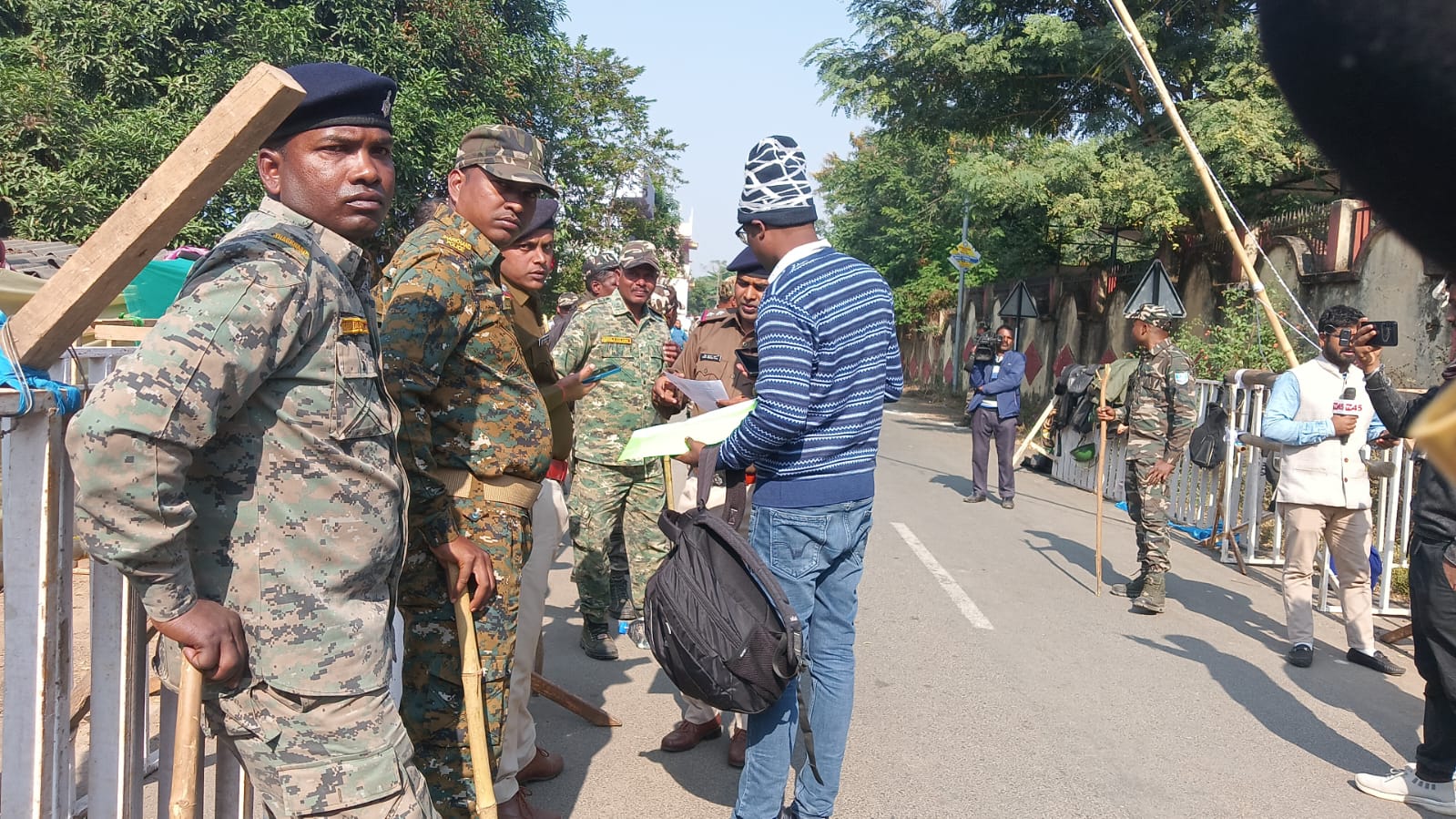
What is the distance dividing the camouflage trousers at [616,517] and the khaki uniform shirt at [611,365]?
180 mm

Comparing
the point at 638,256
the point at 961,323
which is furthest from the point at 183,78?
the point at 961,323

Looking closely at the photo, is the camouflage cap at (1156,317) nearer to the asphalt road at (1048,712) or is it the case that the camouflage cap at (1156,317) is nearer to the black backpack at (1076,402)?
the asphalt road at (1048,712)

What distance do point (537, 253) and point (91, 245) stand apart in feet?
7.22

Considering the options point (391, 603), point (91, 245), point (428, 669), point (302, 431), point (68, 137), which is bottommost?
point (428, 669)

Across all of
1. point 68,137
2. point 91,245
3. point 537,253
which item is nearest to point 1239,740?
point 537,253

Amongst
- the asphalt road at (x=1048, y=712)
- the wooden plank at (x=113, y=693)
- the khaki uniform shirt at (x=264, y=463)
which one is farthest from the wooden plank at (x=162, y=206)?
the asphalt road at (x=1048, y=712)

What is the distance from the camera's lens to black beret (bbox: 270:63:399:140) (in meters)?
2.13

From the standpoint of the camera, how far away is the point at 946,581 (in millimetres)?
7301

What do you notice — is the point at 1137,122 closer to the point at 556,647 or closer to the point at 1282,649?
the point at 1282,649

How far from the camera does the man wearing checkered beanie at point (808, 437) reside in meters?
2.87

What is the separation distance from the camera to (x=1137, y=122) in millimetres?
16656

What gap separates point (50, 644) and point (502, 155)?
1.80 metres

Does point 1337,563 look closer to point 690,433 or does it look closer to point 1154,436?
point 1154,436

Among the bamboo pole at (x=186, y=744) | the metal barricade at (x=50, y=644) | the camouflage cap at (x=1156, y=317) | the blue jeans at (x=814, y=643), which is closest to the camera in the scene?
the bamboo pole at (x=186, y=744)
